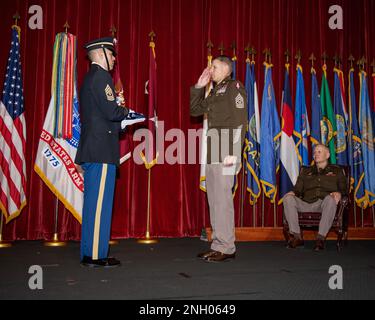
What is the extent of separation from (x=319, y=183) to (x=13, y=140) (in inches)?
129

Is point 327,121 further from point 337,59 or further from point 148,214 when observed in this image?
point 148,214

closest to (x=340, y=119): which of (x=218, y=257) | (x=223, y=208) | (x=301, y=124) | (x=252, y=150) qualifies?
(x=301, y=124)

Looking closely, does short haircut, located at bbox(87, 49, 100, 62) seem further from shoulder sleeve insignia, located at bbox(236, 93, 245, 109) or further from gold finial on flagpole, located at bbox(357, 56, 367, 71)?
gold finial on flagpole, located at bbox(357, 56, 367, 71)

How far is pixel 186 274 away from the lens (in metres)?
2.73

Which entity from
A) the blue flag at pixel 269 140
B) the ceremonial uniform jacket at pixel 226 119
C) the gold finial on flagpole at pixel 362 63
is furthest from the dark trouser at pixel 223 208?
the gold finial on flagpole at pixel 362 63

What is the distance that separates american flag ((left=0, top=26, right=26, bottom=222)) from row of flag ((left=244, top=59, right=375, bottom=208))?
2.62 m

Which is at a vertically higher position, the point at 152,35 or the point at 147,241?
the point at 152,35

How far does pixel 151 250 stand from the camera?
3859 mm

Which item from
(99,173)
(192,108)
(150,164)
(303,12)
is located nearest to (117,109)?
(99,173)

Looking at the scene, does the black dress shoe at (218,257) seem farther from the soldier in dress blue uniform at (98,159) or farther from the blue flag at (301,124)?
the blue flag at (301,124)
